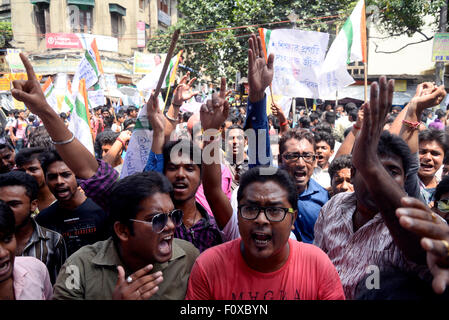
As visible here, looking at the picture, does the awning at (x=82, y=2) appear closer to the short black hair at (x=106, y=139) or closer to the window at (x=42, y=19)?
the window at (x=42, y=19)

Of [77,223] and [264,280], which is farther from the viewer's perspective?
[77,223]

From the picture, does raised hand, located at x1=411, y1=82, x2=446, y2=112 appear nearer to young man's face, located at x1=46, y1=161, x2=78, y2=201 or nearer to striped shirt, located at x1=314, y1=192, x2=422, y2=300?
striped shirt, located at x1=314, y1=192, x2=422, y2=300

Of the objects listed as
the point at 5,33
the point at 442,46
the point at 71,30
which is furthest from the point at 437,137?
the point at 5,33

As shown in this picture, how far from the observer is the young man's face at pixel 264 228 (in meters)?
1.71

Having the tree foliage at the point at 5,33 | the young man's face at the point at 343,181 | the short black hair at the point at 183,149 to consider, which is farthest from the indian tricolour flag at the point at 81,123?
the tree foliage at the point at 5,33

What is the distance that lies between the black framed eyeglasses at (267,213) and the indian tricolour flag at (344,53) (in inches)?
118

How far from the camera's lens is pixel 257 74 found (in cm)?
252

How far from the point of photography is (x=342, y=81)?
4473 millimetres

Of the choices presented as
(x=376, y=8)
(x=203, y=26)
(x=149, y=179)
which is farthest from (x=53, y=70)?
(x=149, y=179)

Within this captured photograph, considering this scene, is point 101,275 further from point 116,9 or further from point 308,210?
point 116,9

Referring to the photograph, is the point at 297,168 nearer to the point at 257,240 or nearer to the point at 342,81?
the point at 257,240

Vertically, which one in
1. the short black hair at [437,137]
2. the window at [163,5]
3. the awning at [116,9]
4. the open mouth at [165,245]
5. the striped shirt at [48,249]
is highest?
the window at [163,5]

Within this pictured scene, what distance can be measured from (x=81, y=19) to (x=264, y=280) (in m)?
28.9

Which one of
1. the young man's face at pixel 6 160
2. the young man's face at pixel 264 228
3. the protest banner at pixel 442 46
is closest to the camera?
the young man's face at pixel 264 228
